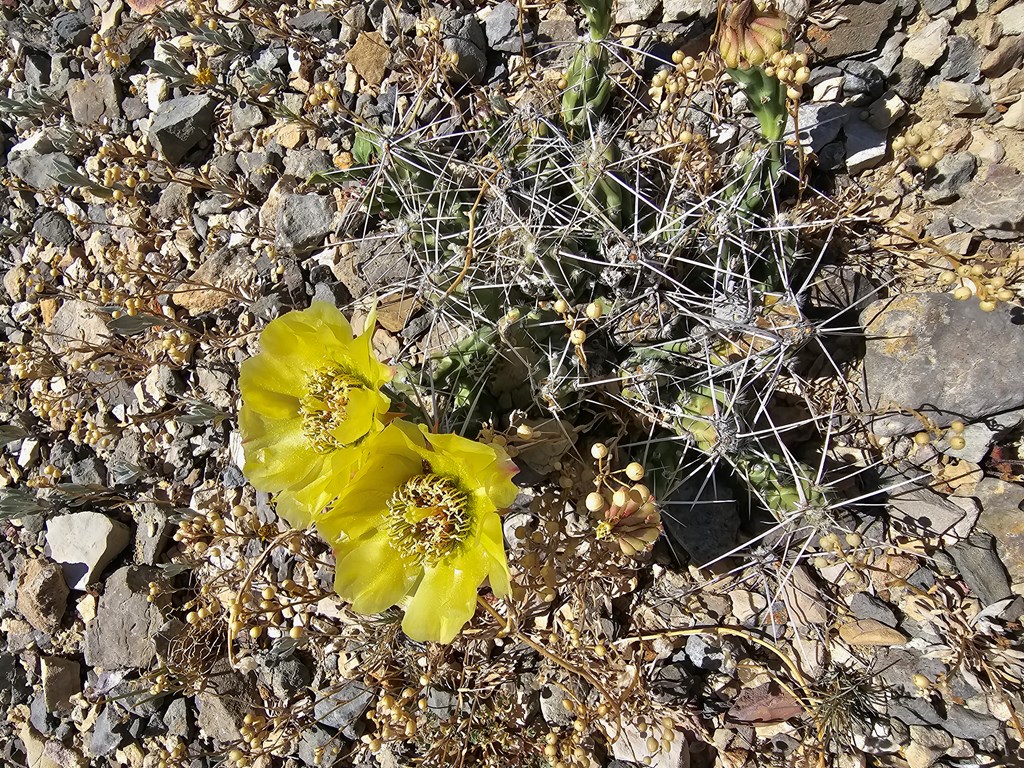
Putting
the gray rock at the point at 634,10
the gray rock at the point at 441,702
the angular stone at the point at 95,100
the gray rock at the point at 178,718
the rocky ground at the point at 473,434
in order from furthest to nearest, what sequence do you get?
the angular stone at the point at 95,100 < the gray rock at the point at 178,718 < the gray rock at the point at 634,10 < the gray rock at the point at 441,702 < the rocky ground at the point at 473,434

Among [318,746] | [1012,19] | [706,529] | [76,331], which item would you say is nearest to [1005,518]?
[706,529]

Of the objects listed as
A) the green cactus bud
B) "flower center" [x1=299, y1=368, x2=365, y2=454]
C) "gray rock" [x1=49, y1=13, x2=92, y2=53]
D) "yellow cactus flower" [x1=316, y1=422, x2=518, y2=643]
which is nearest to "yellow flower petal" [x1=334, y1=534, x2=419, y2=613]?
"yellow cactus flower" [x1=316, y1=422, x2=518, y2=643]

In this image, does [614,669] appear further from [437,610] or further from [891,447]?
[891,447]

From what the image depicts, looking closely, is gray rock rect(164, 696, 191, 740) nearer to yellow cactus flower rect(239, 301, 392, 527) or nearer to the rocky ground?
the rocky ground

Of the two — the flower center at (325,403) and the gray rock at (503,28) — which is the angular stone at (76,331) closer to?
the flower center at (325,403)

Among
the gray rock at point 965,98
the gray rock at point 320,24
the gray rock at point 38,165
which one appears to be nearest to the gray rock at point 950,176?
the gray rock at point 965,98

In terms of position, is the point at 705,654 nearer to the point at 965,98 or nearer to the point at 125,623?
the point at 965,98

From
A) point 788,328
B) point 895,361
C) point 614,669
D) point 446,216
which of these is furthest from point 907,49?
point 614,669

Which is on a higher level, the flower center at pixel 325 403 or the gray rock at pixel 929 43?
the gray rock at pixel 929 43
